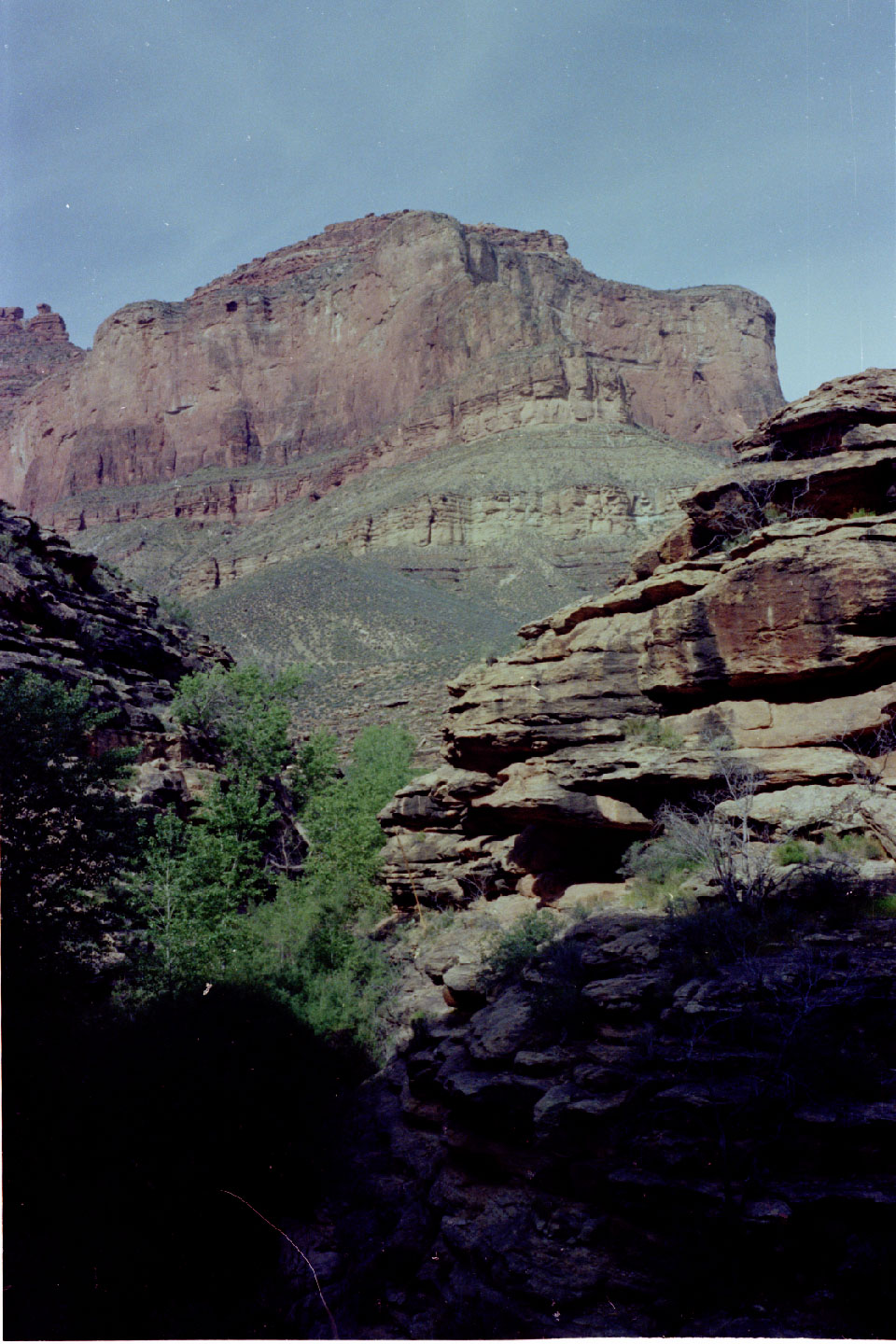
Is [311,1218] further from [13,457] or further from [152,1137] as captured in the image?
[13,457]

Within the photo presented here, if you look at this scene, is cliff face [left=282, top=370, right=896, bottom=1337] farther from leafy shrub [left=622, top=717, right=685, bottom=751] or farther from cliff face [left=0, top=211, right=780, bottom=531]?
cliff face [left=0, top=211, right=780, bottom=531]

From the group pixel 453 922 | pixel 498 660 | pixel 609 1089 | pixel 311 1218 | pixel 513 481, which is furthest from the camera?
pixel 513 481

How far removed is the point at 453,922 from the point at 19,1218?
304 inches

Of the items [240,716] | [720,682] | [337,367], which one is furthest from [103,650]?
[337,367]

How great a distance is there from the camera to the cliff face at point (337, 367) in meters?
106

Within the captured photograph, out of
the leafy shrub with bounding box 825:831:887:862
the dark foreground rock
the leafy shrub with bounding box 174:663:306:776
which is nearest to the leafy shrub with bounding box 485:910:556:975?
the dark foreground rock

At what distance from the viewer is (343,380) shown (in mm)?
117375

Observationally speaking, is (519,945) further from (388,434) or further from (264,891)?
(388,434)

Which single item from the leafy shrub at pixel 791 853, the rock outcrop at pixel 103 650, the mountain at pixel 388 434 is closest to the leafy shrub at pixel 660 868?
the leafy shrub at pixel 791 853

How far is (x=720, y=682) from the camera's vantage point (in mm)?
12836

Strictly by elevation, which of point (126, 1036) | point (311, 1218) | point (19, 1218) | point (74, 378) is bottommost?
point (311, 1218)

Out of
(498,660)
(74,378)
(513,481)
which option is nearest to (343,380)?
(74,378)

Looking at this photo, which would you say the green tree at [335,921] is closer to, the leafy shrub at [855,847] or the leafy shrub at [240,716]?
the leafy shrub at [240,716]

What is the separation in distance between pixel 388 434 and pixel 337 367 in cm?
2572
